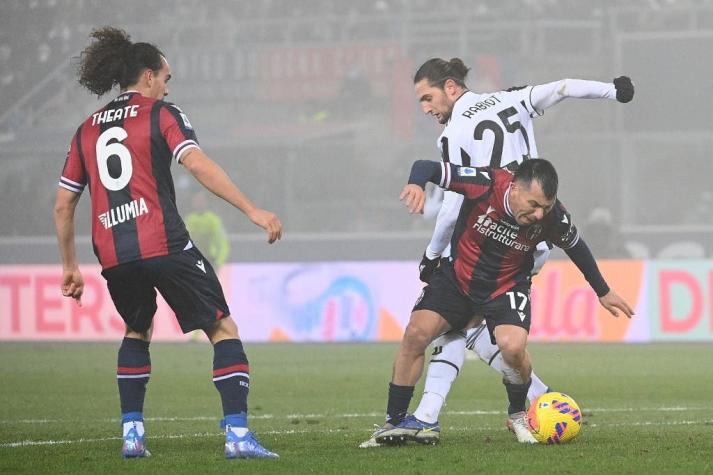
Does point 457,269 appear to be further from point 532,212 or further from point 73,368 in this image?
point 73,368

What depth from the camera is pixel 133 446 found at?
5797 millimetres

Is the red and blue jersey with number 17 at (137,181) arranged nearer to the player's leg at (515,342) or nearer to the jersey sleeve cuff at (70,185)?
the jersey sleeve cuff at (70,185)

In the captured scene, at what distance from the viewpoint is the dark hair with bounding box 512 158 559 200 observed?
231 inches

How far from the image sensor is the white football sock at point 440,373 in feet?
20.9

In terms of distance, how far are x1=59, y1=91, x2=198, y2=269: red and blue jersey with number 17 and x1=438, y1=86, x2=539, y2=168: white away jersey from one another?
1.64 metres

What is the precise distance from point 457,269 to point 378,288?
1104cm

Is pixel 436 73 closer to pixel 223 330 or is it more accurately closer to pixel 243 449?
pixel 223 330

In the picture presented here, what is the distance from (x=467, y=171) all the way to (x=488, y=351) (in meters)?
1.28

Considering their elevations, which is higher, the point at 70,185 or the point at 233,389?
the point at 70,185

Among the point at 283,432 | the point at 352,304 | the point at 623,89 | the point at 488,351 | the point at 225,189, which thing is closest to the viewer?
the point at 225,189

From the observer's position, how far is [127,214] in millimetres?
5637

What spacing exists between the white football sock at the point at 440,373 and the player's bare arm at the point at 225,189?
4.77 feet

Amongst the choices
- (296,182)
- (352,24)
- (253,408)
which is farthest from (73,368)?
(352,24)

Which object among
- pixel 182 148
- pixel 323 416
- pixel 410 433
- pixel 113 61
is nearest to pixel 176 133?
pixel 182 148
